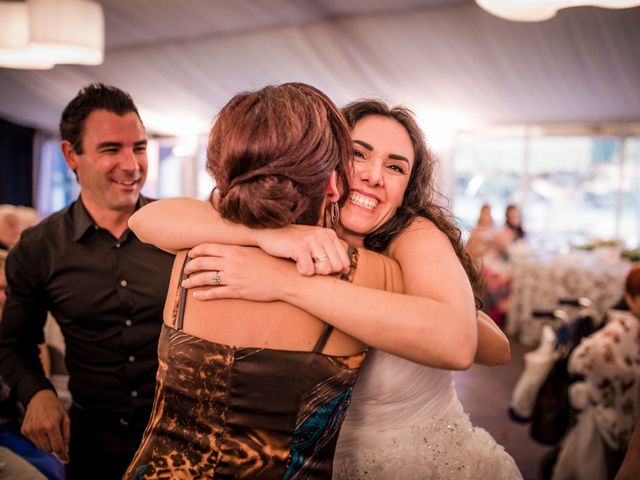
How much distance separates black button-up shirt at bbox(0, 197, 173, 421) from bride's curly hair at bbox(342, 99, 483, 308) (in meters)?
0.79

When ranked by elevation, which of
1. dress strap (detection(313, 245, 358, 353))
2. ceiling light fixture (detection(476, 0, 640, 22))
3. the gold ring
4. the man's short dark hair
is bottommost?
dress strap (detection(313, 245, 358, 353))

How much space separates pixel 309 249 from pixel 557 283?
6.22 meters

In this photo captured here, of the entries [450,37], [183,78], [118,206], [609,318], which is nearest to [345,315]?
[118,206]

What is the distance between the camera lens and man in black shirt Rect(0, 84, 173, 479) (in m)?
1.87

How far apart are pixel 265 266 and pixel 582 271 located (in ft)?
19.8

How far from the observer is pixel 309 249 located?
106 centimetres

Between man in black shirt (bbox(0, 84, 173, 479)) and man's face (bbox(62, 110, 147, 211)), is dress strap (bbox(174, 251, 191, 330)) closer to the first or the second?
man in black shirt (bbox(0, 84, 173, 479))

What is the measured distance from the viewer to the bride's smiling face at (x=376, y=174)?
1492mm

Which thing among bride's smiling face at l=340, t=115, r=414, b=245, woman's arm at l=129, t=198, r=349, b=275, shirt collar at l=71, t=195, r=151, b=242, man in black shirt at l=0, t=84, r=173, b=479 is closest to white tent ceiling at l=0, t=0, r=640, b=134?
man in black shirt at l=0, t=84, r=173, b=479

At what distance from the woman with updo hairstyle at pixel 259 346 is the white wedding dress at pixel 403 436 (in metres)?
0.39

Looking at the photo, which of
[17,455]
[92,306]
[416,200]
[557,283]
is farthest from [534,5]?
[557,283]

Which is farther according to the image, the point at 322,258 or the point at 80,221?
the point at 80,221

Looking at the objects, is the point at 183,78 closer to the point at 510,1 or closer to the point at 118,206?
the point at 510,1

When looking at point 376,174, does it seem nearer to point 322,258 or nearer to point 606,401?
point 322,258
